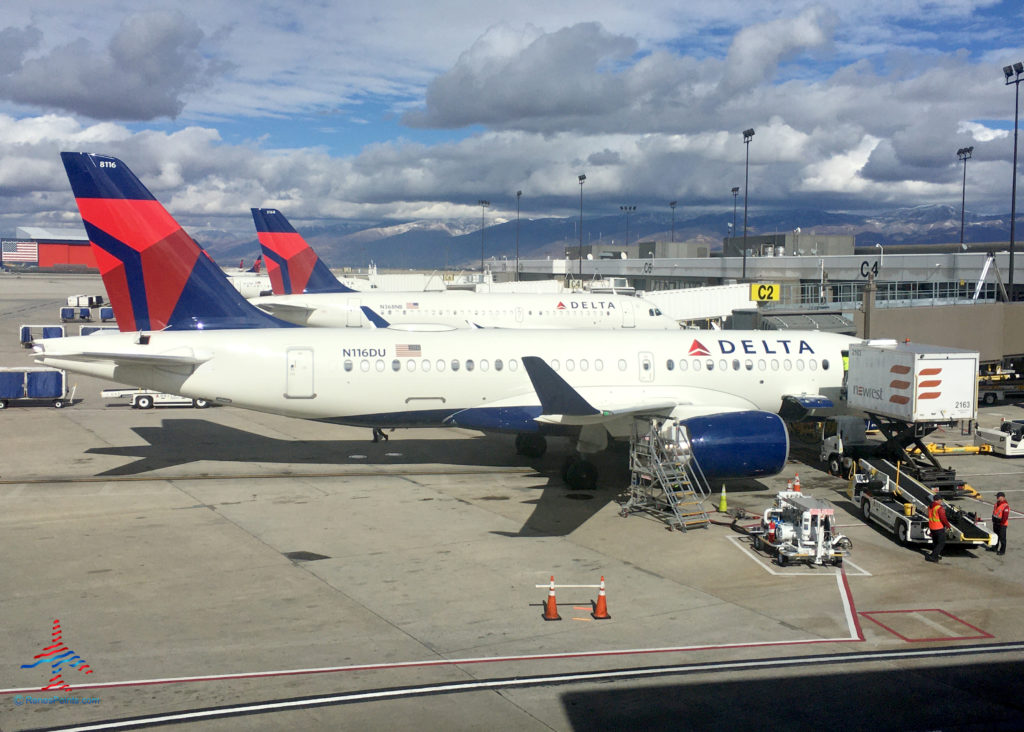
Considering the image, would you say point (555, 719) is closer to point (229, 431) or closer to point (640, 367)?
point (640, 367)

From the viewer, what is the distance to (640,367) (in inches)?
1018

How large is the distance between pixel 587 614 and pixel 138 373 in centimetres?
1511

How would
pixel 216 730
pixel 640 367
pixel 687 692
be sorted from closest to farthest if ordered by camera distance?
pixel 216 730
pixel 687 692
pixel 640 367

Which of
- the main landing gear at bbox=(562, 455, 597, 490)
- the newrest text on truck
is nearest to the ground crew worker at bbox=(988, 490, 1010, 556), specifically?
the newrest text on truck

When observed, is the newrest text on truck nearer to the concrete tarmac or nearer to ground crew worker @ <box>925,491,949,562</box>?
the concrete tarmac

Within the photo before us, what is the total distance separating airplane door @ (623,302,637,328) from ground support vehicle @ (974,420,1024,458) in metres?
21.0

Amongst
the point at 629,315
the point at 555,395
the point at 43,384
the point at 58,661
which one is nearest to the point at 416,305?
the point at 629,315

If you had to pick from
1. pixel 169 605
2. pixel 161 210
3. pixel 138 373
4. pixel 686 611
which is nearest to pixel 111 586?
pixel 169 605

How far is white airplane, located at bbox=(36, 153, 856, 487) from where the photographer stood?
74.2 feet

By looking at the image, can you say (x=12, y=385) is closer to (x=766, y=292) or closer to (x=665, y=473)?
(x=665, y=473)

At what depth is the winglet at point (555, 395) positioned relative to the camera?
2108 centimetres

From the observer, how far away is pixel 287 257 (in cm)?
5281

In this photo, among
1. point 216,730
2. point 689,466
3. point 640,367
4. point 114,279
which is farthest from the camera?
point 640,367

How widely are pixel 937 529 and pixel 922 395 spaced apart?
518cm
